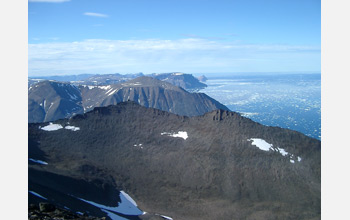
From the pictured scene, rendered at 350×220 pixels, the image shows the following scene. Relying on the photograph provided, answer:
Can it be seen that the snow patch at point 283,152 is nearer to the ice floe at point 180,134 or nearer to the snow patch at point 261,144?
the snow patch at point 261,144

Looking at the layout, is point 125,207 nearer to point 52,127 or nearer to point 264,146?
point 264,146

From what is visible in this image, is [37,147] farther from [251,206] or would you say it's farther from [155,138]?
[251,206]

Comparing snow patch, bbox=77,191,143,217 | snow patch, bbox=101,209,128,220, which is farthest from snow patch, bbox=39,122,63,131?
snow patch, bbox=101,209,128,220

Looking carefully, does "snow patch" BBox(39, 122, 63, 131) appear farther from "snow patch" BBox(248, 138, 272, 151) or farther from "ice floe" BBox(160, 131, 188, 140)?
"snow patch" BBox(248, 138, 272, 151)

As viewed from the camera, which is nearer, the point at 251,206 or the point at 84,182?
the point at 251,206

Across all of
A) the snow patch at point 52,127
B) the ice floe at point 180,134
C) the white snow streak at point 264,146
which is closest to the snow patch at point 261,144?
the white snow streak at point 264,146

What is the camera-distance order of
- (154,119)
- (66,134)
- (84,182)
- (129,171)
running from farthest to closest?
1. (154,119)
2. (66,134)
3. (129,171)
4. (84,182)

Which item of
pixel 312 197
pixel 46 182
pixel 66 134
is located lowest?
pixel 312 197

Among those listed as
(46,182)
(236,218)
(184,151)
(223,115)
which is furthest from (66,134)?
(236,218)
